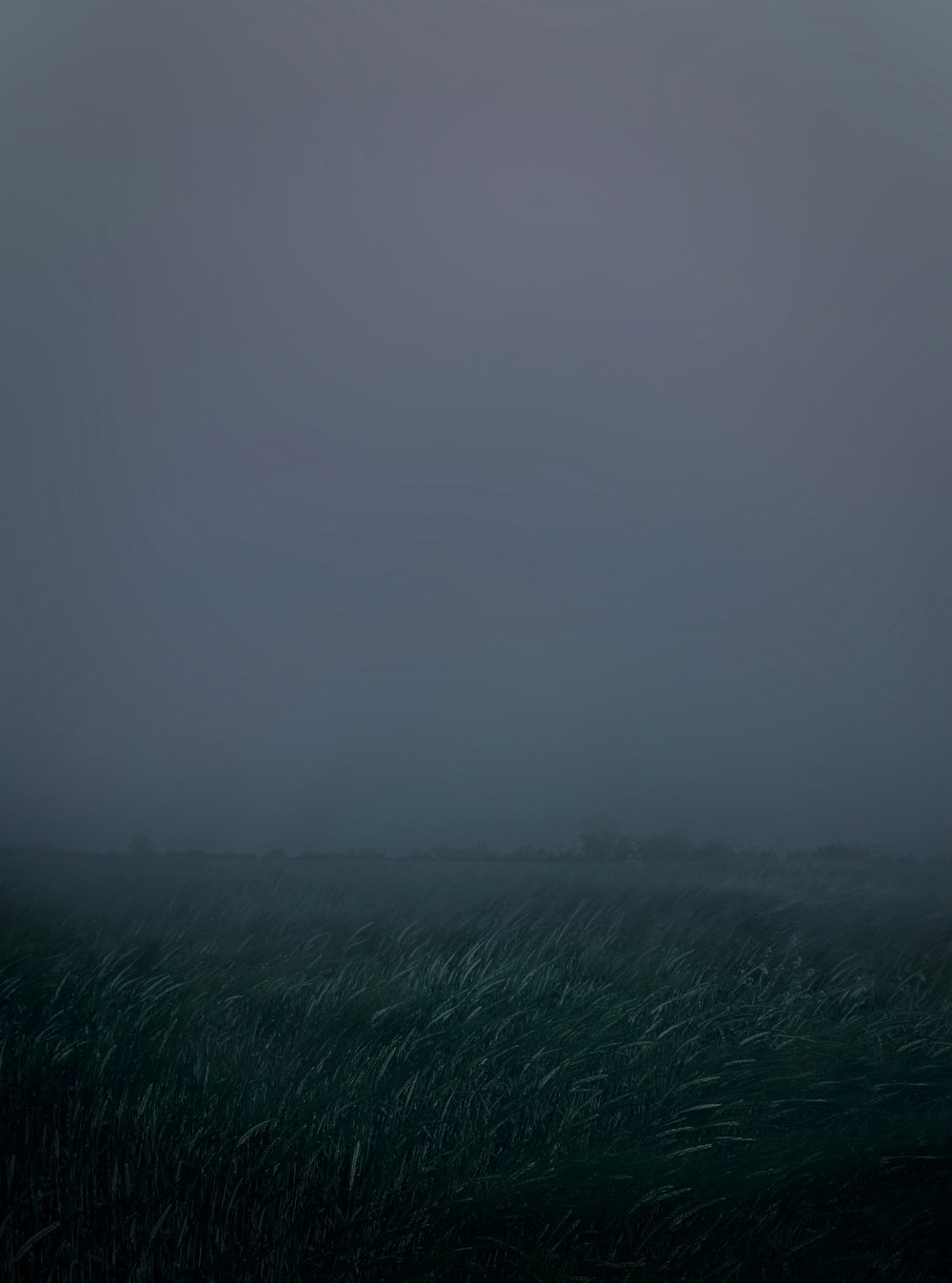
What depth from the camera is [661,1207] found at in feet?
7.43

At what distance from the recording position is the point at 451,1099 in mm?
2688

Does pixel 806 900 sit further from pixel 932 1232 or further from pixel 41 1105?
pixel 41 1105

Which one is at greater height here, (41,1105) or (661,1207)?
(41,1105)

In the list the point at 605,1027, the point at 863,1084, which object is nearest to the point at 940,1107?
the point at 863,1084

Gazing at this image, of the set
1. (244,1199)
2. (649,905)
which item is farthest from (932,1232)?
(649,905)

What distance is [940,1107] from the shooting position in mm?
3000

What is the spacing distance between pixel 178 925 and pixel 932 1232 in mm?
3410

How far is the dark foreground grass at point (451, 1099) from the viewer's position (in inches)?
81.9

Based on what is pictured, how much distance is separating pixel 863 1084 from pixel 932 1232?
88 centimetres

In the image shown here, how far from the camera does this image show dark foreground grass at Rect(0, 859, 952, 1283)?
2.08 meters

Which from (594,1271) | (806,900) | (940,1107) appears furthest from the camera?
(806,900)

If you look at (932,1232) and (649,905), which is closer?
(932,1232)

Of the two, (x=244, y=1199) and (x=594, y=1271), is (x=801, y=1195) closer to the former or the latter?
(x=594, y=1271)

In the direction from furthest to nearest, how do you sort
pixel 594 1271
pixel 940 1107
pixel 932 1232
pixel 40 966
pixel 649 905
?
pixel 649 905, pixel 40 966, pixel 940 1107, pixel 932 1232, pixel 594 1271
